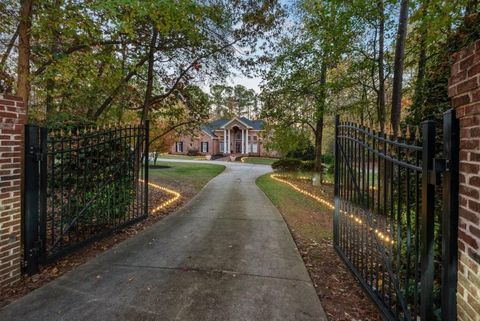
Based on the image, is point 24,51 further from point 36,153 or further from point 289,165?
point 289,165

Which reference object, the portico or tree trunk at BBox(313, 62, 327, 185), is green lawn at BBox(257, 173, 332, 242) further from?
the portico

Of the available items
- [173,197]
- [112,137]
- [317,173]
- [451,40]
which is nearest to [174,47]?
[112,137]

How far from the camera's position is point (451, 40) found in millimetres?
3193

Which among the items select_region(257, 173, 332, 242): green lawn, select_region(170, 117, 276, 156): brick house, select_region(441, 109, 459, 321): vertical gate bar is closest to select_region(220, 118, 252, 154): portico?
select_region(170, 117, 276, 156): brick house

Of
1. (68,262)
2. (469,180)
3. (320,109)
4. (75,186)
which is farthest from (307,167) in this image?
(469,180)

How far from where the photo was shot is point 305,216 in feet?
23.6

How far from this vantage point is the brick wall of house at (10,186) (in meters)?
2.99

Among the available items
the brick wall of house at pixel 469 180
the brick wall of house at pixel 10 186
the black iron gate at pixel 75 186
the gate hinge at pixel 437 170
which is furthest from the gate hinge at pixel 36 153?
the brick wall of house at pixel 469 180

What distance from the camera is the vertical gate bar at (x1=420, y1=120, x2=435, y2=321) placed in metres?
2.00

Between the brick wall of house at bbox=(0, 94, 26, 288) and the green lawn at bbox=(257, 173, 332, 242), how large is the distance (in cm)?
465

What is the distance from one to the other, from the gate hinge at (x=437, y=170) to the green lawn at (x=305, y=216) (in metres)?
3.58

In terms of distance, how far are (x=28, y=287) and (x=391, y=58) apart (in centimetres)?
1135

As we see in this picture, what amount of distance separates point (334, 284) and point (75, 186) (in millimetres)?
4486

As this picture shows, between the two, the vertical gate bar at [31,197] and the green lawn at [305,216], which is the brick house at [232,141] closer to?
the green lawn at [305,216]
